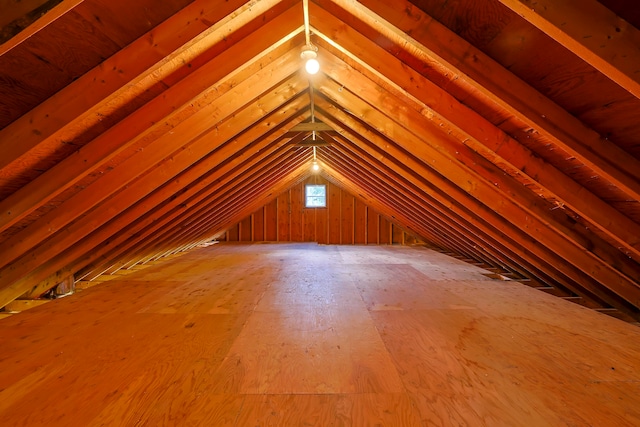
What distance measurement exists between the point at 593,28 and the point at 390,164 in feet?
8.55

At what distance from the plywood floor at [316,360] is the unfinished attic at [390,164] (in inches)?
0.6

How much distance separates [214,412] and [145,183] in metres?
2.26

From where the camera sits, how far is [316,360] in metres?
1.87

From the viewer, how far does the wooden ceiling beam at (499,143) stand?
2.04m

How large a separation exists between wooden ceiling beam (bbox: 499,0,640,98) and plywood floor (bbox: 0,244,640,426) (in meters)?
1.63

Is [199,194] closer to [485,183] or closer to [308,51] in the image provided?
[308,51]

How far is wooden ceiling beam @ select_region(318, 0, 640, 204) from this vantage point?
5.05 ft

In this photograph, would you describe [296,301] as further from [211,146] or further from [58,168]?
[58,168]

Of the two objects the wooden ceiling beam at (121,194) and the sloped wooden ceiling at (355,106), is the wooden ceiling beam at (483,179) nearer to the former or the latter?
the sloped wooden ceiling at (355,106)

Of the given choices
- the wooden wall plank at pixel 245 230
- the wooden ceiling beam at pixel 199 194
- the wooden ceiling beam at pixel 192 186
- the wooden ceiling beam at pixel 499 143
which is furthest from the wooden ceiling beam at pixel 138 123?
the wooden wall plank at pixel 245 230

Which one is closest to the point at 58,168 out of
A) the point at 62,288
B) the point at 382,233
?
the point at 62,288

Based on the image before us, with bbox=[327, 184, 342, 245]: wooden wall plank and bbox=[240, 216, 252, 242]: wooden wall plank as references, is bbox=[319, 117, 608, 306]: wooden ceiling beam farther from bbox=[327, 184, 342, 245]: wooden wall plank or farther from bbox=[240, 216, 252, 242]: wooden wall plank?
bbox=[240, 216, 252, 242]: wooden wall plank

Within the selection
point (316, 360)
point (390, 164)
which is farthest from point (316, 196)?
point (316, 360)

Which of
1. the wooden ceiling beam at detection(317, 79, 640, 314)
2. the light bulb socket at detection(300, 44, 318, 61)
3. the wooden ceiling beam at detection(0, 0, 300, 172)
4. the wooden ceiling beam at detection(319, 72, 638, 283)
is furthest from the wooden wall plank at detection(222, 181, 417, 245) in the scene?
the wooden ceiling beam at detection(0, 0, 300, 172)
